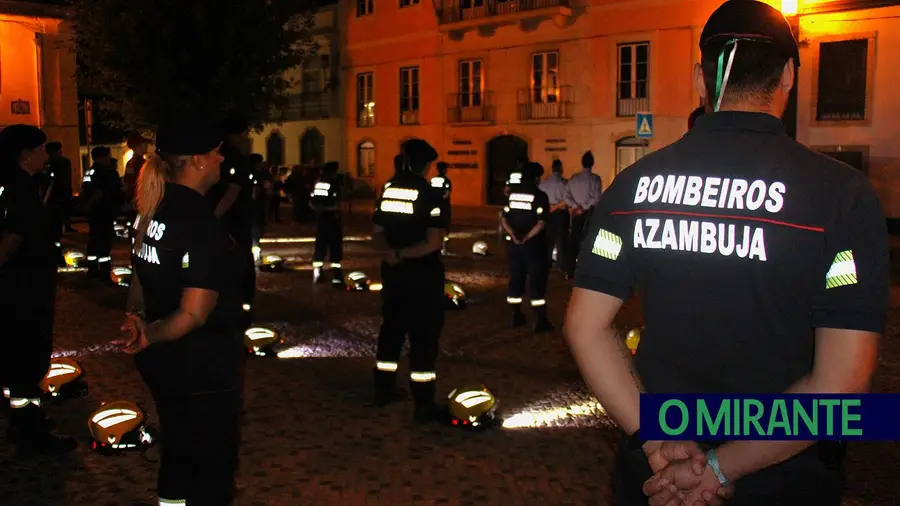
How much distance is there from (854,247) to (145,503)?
14.1 feet

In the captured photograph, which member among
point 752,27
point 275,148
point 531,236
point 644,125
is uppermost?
point 275,148

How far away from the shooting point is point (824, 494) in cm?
216

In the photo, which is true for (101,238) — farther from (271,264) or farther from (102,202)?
(271,264)

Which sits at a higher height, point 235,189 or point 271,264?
point 235,189

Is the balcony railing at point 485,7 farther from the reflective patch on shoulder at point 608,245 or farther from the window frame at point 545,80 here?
the reflective patch on shoulder at point 608,245

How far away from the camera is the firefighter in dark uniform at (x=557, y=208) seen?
13.6 meters

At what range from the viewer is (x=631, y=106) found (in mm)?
31125

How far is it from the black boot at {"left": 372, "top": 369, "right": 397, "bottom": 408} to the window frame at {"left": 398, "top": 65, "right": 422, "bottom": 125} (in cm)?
3305

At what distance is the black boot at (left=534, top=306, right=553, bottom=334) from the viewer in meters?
9.96

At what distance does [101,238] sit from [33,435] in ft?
28.8

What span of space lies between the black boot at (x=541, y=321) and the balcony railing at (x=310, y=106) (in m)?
36.1

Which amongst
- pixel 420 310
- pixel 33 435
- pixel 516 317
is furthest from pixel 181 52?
pixel 33 435

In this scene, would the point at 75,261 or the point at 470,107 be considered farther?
the point at 470,107

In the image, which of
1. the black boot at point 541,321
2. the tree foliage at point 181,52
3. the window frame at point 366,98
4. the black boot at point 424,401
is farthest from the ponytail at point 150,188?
the window frame at point 366,98
